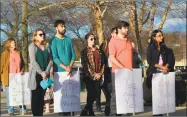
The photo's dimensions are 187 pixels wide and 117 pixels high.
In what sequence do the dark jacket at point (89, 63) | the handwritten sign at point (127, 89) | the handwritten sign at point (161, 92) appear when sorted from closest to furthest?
the handwritten sign at point (127, 89)
the handwritten sign at point (161, 92)
the dark jacket at point (89, 63)

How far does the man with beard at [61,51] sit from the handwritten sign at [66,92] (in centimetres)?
18

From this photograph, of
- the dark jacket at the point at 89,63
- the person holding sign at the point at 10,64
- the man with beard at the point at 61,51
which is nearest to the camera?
the man with beard at the point at 61,51

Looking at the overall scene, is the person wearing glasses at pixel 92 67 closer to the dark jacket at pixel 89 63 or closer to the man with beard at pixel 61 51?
the dark jacket at pixel 89 63

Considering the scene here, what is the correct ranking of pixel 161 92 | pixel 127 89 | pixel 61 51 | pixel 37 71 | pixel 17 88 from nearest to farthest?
pixel 37 71, pixel 127 89, pixel 61 51, pixel 161 92, pixel 17 88

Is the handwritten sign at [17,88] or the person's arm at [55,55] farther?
the handwritten sign at [17,88]

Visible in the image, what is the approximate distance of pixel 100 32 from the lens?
55.9 feet

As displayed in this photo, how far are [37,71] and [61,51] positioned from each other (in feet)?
2.87

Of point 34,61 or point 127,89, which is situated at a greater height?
point 34,61

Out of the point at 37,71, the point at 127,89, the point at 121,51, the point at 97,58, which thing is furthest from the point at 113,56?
the point at 37,71

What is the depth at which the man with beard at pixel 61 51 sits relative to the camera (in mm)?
7387

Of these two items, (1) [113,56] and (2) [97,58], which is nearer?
(1) [113,56]

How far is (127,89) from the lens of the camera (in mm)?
7148

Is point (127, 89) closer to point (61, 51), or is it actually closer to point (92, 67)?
point (92, 67)

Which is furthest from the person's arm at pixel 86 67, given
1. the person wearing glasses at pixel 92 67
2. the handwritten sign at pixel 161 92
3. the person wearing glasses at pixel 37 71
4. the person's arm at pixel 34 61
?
the person's arm at pixel 34 61
